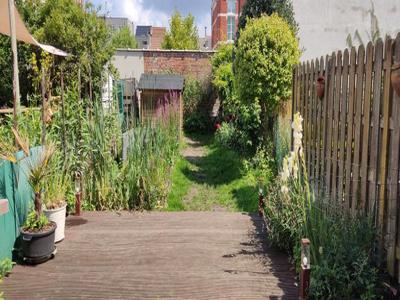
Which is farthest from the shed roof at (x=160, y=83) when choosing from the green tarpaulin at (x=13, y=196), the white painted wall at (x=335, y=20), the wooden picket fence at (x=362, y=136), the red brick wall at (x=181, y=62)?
the green tarpaulin at (x=13, y=196)

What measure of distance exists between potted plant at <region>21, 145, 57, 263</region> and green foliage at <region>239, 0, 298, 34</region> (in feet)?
20.7

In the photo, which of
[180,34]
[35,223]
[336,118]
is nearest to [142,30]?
[180,34]

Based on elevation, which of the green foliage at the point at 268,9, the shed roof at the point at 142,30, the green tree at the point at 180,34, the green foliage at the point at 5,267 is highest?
the shed roof at the point at 142,30

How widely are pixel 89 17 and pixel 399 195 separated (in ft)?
28.1

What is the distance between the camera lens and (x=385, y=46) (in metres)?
2.90

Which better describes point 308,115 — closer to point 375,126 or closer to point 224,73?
point 375,126

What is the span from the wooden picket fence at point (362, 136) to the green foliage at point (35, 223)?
7.92 ft

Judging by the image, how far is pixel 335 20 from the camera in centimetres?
1238

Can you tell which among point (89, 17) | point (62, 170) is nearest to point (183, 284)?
point (62, 170)

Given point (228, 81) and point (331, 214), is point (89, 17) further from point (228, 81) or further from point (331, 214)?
point (331, 214)

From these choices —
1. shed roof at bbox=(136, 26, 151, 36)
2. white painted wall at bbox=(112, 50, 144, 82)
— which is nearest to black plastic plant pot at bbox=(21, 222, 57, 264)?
white painted wall at bbox=(112, 50, 144, 82)

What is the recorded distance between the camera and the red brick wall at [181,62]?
1561 cm

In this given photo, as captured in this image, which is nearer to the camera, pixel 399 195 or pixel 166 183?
pixel 399 195

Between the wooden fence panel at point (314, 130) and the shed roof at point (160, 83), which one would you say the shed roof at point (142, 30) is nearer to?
→ the shed roof at point (160, 83)
